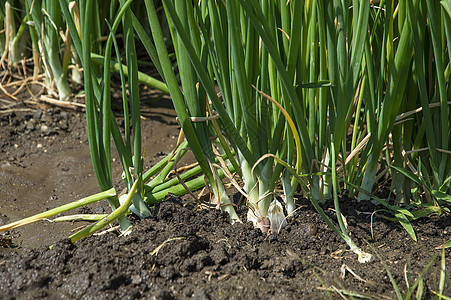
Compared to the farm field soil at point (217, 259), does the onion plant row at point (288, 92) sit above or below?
above

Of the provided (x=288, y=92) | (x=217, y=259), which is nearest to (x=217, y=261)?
(x=217, y=259)

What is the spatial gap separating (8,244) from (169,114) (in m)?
1.05

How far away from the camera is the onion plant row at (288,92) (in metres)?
1.05

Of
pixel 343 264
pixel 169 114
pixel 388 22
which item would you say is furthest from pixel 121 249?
pixel 169 114

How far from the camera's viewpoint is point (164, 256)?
1080 millimetres

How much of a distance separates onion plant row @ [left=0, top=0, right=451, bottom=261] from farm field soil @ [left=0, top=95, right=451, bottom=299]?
44 millimetres

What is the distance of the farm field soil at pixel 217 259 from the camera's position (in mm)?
1006

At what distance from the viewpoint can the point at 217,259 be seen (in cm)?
108

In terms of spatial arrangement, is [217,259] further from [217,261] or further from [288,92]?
[288,92]

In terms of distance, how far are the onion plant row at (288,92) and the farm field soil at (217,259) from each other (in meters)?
0.04

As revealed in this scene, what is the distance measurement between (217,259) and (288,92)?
1.28 ft

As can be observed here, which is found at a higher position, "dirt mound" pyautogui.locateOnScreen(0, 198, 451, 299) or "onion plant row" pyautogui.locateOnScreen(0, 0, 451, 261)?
"onion plant row" pyautogui.locateOnScreen(0, 0, 451, 261)

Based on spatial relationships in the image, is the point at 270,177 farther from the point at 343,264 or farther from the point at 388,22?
the point at 388,22

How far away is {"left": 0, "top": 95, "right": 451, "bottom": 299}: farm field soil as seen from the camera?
101cm
